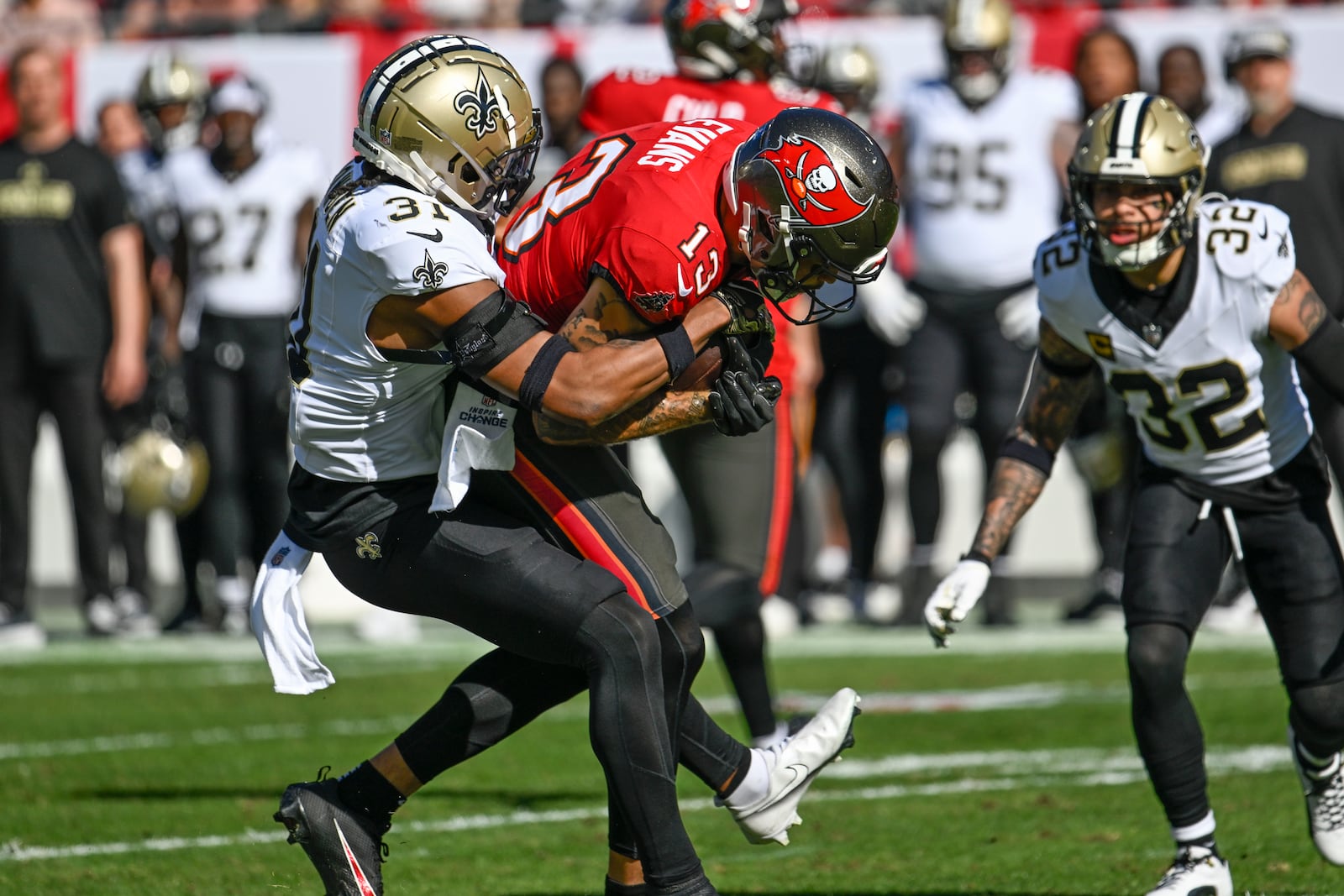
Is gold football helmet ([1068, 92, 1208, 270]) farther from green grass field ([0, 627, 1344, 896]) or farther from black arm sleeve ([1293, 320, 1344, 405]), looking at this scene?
green grass field ([0, 627, 1344, 896])

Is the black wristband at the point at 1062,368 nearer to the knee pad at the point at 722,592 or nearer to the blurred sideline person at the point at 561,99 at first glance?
the knee pad at the point at 722,592

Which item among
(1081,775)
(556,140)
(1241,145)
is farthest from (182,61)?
(1081,775)

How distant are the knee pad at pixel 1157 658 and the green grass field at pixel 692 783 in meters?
0.46

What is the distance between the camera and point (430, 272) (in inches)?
134

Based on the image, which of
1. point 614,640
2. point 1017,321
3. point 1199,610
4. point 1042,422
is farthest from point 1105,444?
point 614,640

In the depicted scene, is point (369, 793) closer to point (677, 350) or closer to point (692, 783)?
point (677, 350)

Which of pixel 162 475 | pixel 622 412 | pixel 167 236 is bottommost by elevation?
pixel 162 475

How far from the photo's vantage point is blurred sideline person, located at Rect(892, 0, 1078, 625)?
8.14m

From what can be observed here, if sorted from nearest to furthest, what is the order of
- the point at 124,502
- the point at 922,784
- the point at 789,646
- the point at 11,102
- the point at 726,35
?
the point at 922,784 → the point at 726,35 → the point at 789,646 → the point at 124,502 → the point at 11,102

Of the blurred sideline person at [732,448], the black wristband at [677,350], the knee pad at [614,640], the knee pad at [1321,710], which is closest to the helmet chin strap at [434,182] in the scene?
the black wristband at [677,350]

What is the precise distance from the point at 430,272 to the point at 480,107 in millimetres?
401

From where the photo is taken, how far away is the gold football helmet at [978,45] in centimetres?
812

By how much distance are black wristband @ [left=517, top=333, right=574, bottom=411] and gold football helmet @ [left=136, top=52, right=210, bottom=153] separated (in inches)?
235

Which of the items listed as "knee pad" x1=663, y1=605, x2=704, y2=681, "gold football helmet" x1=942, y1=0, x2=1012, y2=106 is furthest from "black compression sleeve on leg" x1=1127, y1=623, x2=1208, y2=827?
"gold football helmet" x1=942, y1=0, x2=1012, y2=106
